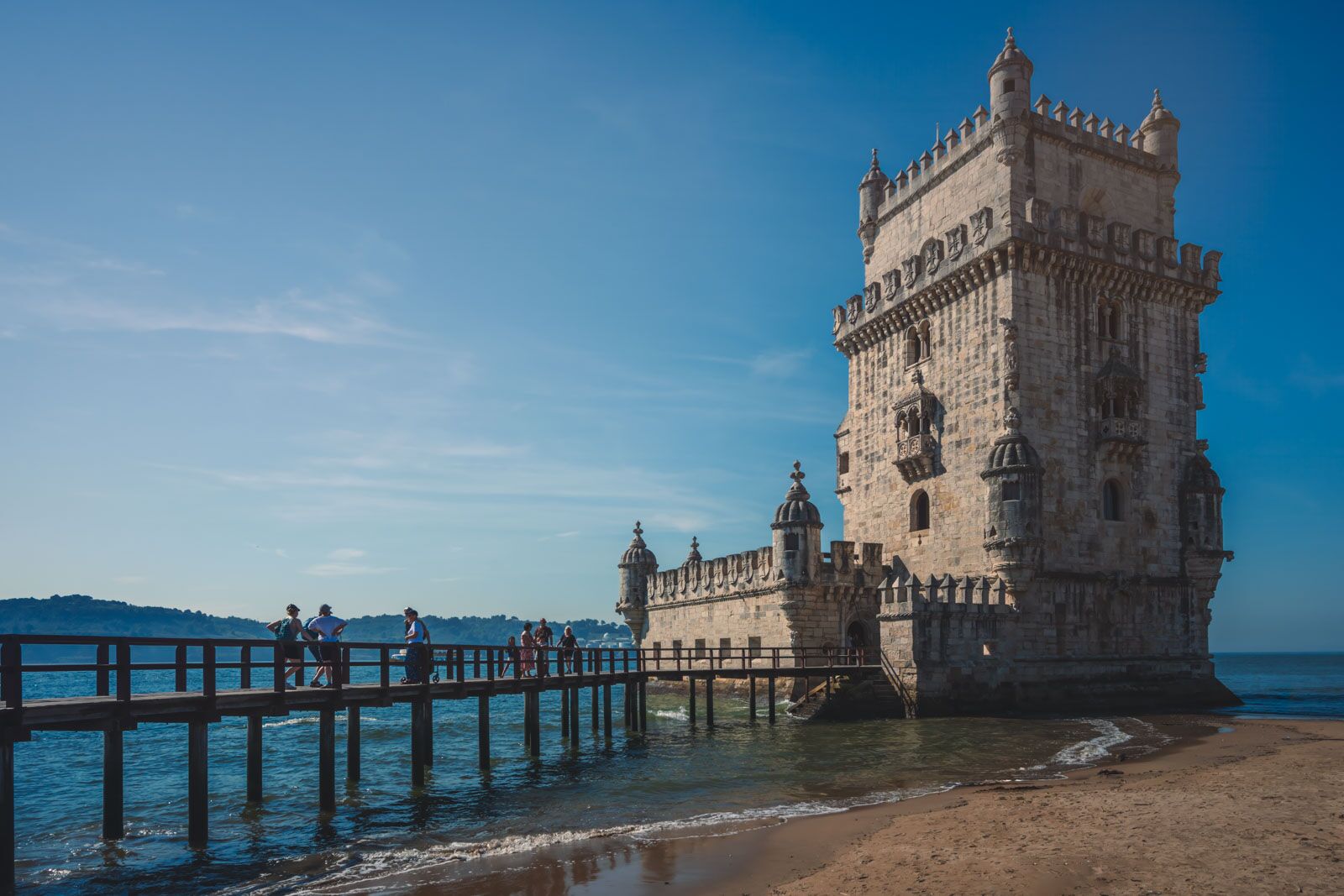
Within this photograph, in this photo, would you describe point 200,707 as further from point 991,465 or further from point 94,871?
point 991,465

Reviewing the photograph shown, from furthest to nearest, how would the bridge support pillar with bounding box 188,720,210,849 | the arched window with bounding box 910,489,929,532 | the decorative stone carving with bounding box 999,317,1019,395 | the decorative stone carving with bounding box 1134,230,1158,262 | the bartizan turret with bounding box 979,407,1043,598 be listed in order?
the arched window with bounding box 910,489,929,532 → the decorative stone carving with bounding box 1134,230,1158,262 → the decorative stone carving with bounding box 999,317,1019,395 → the bartizan turret with bounding box 979,407,1043,598 → the bridge support pillar with bounding box 188,720,210,849

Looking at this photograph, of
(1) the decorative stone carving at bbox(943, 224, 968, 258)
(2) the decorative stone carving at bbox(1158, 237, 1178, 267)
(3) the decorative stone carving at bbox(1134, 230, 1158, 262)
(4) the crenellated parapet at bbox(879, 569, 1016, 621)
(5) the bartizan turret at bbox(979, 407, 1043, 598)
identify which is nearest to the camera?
(4) the crenellated parapet at bbox(879, 569, 1016, 621)

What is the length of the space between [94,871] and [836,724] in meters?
20.5

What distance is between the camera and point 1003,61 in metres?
34.3

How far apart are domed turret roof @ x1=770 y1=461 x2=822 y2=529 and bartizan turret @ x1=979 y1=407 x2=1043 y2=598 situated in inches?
266

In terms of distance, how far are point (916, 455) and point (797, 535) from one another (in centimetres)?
518

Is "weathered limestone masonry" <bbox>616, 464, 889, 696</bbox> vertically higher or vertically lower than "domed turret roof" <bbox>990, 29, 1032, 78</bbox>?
lower

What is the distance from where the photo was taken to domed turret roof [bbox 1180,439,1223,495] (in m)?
35.2

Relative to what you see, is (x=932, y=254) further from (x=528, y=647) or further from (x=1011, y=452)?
(x=528, y=647)

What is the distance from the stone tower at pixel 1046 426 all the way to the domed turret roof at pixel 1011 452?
64 millimetres

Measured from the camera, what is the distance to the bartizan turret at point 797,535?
1412 inches

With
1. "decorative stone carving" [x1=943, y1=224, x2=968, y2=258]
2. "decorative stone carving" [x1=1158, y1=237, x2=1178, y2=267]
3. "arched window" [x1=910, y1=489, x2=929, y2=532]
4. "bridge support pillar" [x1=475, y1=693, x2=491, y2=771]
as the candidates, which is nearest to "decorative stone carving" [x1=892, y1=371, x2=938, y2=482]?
"arched window" [x1=910, y1=489, x2=929, y2=532]

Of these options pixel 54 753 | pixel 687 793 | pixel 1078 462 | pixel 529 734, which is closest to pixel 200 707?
pixel 687 793

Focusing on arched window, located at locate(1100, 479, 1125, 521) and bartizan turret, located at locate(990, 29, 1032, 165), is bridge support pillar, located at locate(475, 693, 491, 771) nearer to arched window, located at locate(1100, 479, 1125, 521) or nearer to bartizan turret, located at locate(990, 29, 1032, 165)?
arched window, located at locate(1100, 479, 1125, 521)
